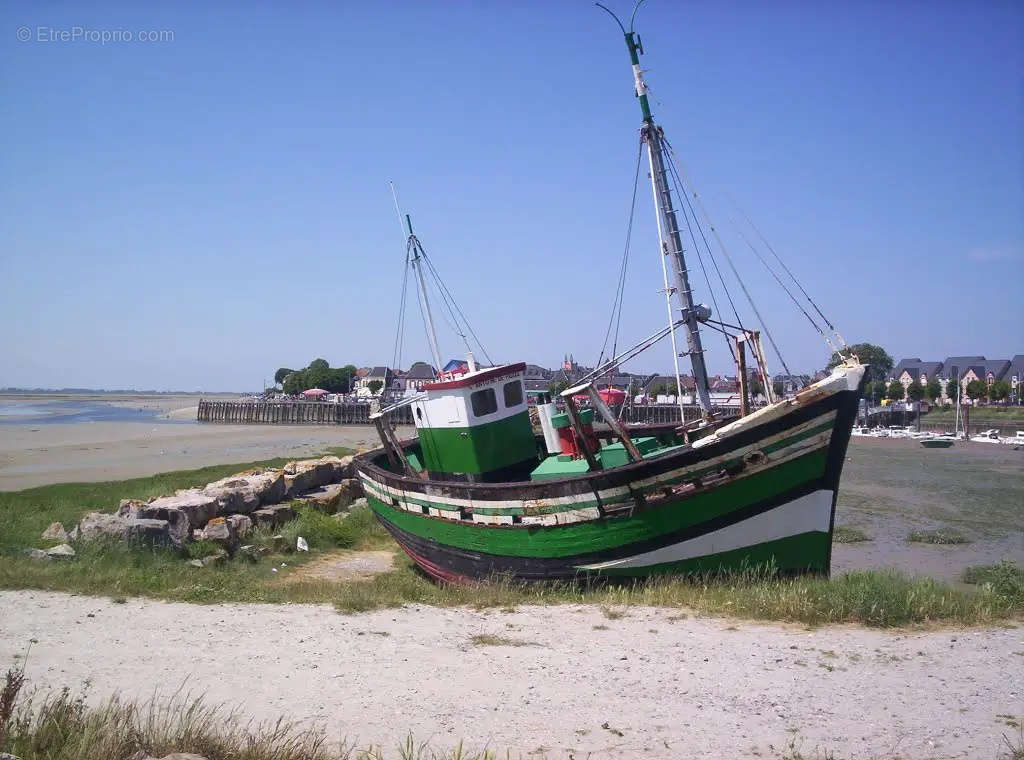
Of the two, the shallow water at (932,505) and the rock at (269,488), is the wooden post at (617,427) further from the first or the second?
the rock at (269,488)

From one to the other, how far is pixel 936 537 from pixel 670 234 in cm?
1331

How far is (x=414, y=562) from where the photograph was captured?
1630 cm

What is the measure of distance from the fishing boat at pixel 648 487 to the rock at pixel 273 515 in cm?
446

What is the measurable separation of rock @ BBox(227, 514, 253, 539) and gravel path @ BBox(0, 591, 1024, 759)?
597 centimetres

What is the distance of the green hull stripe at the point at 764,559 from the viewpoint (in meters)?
11.2

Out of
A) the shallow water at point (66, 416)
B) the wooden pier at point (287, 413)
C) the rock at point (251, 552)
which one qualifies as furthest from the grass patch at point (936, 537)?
the shallow water at point (66, 416)

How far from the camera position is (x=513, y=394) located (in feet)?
49.2

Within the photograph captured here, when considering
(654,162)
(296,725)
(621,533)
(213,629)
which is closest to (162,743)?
(296,725)

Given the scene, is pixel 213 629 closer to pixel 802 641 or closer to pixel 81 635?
pixel 81 635

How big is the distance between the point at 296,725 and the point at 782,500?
7.79 m

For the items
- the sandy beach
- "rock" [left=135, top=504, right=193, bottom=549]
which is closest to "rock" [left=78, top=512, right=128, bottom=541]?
"rock" [left=135, top=504, right=193, bottom=549]

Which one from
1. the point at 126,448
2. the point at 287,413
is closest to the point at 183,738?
the point at 126,448

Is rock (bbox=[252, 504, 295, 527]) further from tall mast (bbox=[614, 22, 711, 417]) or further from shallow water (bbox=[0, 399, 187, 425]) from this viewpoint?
shallow water (bbox=[0, 399, 187, 425])

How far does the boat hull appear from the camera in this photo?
1084cm
